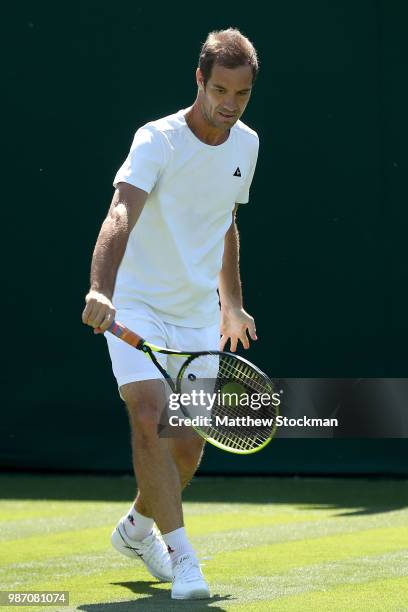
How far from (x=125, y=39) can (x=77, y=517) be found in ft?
10.3

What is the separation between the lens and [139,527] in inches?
186

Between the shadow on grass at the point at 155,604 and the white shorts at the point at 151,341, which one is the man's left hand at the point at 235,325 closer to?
the white shorts at the point at 151,341

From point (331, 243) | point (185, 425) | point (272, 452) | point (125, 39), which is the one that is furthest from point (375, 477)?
point (185, 425)

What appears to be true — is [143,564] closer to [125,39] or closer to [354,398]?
[354,398]

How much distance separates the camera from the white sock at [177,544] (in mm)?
4199

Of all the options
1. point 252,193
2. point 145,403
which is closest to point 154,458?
point 145,403

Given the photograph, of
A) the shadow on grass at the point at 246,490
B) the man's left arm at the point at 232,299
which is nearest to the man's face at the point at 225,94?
the man's left arm at the point at 232,299

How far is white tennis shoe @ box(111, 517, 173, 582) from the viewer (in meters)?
4.69

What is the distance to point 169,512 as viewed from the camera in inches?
166

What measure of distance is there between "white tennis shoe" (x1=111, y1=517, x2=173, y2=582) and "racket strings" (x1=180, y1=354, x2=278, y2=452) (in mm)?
667

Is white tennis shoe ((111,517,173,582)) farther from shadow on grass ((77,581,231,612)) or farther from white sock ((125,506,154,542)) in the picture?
shadow on grass ((77,581,231,612))

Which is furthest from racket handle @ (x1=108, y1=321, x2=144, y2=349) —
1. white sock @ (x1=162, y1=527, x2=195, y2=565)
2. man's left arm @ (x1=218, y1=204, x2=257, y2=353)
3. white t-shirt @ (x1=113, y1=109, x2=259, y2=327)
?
man's left arm @ (x1=218, y1=204, x2=257, y2=353)

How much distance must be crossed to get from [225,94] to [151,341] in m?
0.85

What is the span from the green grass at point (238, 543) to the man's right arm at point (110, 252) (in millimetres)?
909
